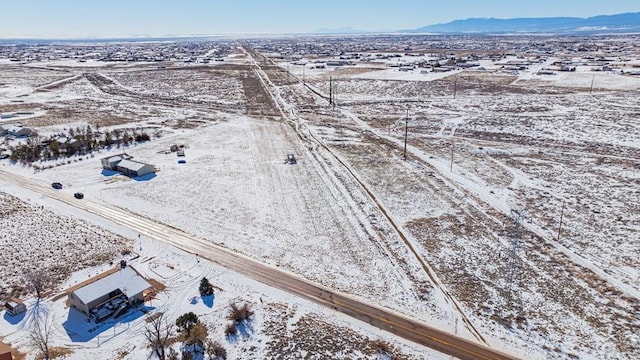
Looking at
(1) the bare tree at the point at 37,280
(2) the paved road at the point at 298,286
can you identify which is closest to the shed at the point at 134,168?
(2) the paved road at the point at 298,286

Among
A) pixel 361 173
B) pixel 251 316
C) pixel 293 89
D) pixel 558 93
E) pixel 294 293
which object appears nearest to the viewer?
pixel 251 316

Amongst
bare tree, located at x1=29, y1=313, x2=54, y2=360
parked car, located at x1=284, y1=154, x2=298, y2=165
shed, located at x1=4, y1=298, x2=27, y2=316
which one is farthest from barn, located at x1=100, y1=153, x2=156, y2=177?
bare tree, located at x1=29, y1=313, x2=54, y2=360

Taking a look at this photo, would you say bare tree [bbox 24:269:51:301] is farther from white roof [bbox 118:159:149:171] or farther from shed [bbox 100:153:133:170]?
shed [bbox 100:153:133:170]

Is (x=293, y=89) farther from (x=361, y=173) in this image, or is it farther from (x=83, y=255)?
(x=83, y=255)

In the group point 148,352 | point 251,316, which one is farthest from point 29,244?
point 251,316

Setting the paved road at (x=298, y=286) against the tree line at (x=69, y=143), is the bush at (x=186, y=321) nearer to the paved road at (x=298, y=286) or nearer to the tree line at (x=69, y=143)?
the paved road at (x=298, y=286)

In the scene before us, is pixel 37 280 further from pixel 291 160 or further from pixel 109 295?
pixel 291 160
